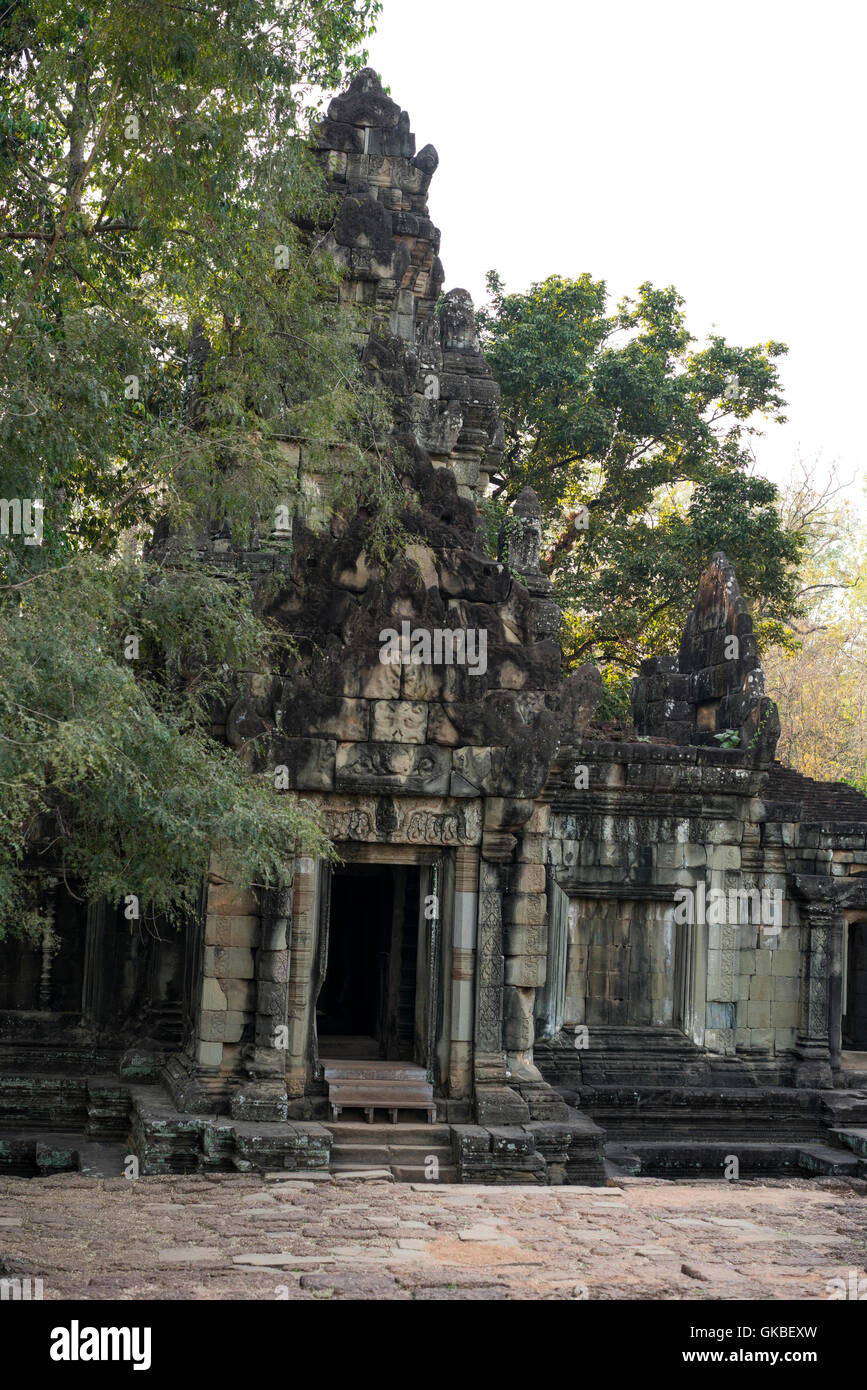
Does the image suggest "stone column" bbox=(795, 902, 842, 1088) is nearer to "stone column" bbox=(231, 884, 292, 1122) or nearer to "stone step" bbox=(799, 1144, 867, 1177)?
"stone step" bbox=(799, 1144, 867, 1177)

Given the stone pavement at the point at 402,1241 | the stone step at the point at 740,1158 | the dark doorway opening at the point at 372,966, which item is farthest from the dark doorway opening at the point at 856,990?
the stone pavement at the point at 402,1241

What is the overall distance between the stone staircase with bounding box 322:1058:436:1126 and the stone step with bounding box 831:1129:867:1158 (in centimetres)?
525

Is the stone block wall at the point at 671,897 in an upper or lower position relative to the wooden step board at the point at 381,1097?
upper

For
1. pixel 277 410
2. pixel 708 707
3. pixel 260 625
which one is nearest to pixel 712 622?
pixel 708 707

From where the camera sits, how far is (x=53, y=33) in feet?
33.1

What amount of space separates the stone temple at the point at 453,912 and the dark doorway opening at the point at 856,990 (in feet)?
5.31

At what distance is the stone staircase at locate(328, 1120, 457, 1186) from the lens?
36.7 ft

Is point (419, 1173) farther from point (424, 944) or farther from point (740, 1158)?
point (740, 1158)

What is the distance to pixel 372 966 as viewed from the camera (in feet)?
52.0

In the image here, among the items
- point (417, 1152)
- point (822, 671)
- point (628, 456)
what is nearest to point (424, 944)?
point (417, 1152)

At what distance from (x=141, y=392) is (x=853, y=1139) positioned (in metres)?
10.1

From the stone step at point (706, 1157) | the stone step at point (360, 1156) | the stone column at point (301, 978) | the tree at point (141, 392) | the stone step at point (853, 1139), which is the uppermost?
the tree at point (141, 392)

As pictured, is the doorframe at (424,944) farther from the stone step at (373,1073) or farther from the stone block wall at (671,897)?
the stone block wall at (671,897)

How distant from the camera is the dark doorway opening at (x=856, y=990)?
2000cm
